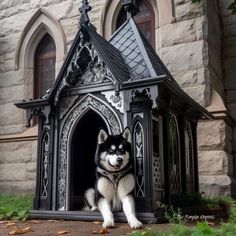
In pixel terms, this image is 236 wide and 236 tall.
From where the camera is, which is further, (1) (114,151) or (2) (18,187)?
(2) (18,187)

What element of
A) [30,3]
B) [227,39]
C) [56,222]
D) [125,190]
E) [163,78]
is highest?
[30,3]

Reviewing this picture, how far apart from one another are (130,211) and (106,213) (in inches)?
10.9

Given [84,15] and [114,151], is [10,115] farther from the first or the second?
[114,151]

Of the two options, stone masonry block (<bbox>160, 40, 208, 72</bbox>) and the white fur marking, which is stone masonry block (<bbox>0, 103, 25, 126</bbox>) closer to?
stone masonry block (<bbox>160, 40, 208, 72</bbox>)

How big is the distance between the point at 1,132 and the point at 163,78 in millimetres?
6497

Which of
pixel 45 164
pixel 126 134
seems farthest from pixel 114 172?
pixel 45 164

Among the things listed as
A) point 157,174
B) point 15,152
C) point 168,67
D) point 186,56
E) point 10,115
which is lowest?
point 157,174

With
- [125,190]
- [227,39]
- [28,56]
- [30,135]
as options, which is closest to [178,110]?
[125,190]

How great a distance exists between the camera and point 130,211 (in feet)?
15.9

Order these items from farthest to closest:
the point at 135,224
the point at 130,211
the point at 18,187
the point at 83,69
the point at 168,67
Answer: the point at 18,187 → the point at 168,67 → the point at 83,69 → the point at 130,211 → the point at 135,224

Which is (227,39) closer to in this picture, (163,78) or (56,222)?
(163,78)

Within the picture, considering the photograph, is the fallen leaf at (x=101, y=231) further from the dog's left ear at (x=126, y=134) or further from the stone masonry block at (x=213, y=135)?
the stone masonry block at (x=213, y=135)

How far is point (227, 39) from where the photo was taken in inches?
368

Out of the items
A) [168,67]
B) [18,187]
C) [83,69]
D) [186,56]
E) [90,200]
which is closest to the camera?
[90,200]
